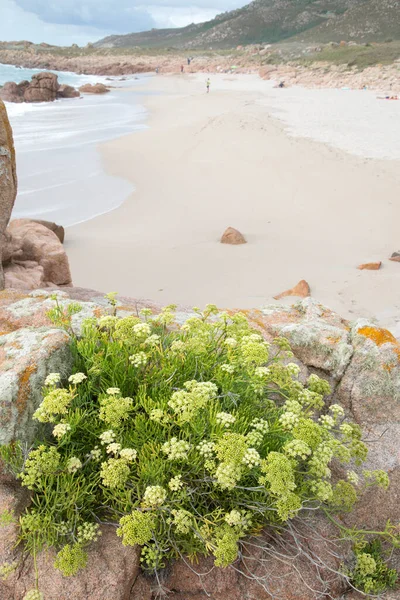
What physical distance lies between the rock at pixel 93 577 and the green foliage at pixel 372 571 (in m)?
1.19

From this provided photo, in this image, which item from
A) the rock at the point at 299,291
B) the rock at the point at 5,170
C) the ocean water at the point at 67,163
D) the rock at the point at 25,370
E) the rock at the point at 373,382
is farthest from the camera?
the ocean water at the point at 67,163

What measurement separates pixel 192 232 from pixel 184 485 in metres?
9.37

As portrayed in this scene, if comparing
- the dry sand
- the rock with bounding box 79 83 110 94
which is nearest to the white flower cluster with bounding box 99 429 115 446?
the dry sand

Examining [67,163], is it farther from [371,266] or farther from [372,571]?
[372,571]

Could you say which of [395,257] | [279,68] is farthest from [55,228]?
[279,68]

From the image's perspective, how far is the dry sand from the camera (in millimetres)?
8375

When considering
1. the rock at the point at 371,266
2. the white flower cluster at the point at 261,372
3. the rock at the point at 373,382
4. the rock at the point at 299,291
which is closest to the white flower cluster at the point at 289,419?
the white flower cluster at the point at 261,372

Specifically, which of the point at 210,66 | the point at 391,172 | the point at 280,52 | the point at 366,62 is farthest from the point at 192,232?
the point at 280,52

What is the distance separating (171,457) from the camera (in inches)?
80.7

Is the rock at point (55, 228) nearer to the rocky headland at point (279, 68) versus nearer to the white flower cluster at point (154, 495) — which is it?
the white flower cluster at point (154, 495)

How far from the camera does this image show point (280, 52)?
251 ft

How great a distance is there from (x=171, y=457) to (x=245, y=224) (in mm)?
10200

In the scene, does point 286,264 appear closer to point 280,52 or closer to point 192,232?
point 192,232

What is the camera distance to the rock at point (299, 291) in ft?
25.7
